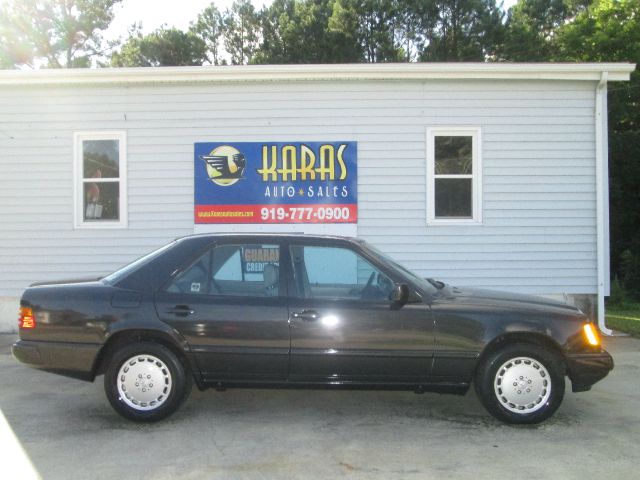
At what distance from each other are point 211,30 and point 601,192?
33.5 metres

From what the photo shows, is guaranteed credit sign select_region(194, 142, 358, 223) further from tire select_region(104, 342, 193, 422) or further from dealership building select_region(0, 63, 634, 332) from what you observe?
tire select_region(104, 342, 193, 422)

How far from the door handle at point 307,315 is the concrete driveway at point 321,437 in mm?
896

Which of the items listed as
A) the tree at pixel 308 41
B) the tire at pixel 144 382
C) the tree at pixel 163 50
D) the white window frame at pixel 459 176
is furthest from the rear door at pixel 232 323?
the tree at pixel 163 50

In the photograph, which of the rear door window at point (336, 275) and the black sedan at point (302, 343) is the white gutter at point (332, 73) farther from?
the black sedan at point (302, 343)

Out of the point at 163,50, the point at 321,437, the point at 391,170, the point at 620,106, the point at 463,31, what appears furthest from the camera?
the point at 163,50

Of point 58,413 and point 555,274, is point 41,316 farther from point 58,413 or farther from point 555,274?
point 555,274

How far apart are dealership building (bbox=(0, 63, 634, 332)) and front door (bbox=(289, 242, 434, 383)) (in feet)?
15.1

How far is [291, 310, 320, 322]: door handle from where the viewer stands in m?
5.23

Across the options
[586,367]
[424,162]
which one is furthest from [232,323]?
[424,162]

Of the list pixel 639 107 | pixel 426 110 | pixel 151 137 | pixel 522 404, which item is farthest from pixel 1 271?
pixel 639 107

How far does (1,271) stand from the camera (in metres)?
9.98

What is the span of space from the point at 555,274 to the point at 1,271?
8488mm

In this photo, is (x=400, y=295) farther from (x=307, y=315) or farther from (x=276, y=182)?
(x=276, y=182)

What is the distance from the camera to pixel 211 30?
128ft
